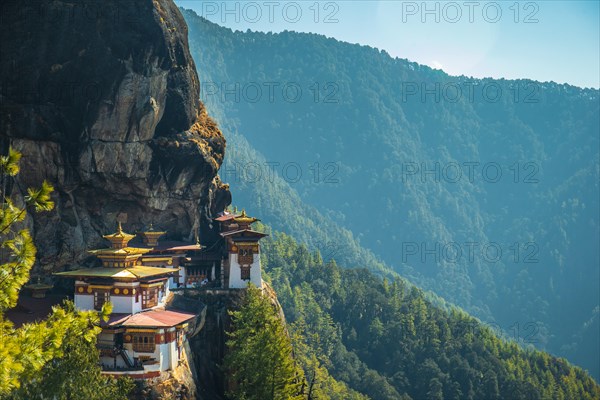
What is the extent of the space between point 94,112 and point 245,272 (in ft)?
53.9

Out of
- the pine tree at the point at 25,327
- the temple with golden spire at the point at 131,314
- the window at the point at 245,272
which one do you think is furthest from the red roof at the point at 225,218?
the pine tree at the point at 25,327

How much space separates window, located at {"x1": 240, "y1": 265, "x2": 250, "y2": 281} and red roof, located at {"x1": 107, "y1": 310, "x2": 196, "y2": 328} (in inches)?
345

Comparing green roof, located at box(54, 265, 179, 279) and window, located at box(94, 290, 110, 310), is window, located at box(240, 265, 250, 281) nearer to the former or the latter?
green roof, located at box(54, 265, 179, 279)

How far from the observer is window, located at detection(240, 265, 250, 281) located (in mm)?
52000

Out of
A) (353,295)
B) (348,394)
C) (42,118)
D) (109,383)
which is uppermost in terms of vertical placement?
(42,118)

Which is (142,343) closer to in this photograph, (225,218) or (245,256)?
(245,256)

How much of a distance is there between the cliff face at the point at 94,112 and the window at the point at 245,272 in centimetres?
873

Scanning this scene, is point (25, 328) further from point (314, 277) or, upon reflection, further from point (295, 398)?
point (314, 277)

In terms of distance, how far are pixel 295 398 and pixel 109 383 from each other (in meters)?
13.6

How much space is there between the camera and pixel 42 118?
1815 inches

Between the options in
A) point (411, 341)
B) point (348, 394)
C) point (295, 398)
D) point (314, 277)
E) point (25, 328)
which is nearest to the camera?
point (25, 328)

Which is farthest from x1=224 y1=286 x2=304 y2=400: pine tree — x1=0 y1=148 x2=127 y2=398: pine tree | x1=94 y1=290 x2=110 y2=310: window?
x1=0 y1=148 x2=127 y2=398: pine tree

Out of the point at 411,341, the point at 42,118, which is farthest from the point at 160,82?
the point at 411,341

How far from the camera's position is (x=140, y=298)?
42.7 meters
